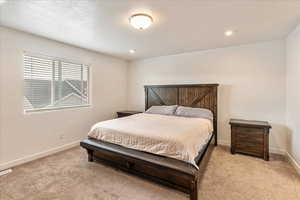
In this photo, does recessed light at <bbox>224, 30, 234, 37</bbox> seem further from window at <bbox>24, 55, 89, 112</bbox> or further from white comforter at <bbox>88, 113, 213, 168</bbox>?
window at <bbox>24, 55, 89, 112</bbox>

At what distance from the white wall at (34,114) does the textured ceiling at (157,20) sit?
277 millimetres

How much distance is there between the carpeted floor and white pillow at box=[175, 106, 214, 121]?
101 cm

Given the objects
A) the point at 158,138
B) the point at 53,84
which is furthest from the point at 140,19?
the point at 53,84

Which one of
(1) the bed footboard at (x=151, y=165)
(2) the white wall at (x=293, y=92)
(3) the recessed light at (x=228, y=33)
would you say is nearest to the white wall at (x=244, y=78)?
(2) the white wall at (x=293, y=92)

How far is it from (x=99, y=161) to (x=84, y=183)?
61 centimetres

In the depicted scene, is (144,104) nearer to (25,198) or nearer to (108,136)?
(108,136)

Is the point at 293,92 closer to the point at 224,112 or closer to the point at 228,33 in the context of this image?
the point at 224,112

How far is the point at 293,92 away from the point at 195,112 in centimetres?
177

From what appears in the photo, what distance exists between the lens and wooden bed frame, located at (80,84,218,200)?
1794 mm

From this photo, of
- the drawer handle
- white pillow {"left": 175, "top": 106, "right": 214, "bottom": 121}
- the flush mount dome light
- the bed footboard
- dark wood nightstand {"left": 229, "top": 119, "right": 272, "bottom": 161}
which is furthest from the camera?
white pillow {"left": 175, "top": 106, "right": 214, "bottom": 121}

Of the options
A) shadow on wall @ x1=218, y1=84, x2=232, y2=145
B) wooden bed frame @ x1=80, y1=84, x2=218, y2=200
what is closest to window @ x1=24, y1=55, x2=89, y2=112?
wooden bed frame @ x1=80, y1=84, x2=218, y2=200

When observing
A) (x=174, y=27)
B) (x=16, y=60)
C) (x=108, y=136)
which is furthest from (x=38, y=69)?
(x=174, y=27)

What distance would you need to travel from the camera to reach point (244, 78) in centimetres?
344

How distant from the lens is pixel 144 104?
16.1ft
